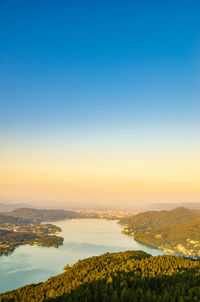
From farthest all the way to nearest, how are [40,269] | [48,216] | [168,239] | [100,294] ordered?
[48,216] < [168,239] < [40,269] < [100,294]

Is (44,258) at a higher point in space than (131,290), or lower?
lower

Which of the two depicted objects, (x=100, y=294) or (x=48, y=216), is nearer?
(x=100, y=294)

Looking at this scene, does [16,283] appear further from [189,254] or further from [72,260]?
[189,254]

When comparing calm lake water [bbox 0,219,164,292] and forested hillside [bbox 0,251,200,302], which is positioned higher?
forested hillside [bbox 0,251,200,302]

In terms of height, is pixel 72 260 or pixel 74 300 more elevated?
pixel 74 300

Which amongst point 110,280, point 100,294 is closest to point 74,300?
point 100,294

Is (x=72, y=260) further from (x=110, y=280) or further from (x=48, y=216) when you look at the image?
(x=48, y=216)

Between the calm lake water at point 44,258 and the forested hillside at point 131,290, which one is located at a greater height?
the forested hillside at point 131,290

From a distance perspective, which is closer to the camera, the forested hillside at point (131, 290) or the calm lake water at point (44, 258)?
the forested hillside at point (131, 290)

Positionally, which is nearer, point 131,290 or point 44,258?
point 131,290

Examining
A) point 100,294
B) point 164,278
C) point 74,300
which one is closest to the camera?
point 74,300

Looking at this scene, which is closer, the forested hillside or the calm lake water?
the forested hillside
